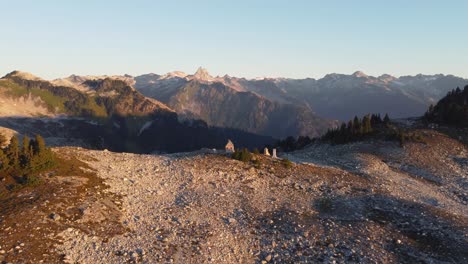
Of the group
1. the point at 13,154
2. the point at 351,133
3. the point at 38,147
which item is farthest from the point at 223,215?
the point at 351,133

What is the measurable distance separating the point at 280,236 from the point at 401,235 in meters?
8.61

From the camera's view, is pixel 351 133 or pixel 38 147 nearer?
pixel 38 147

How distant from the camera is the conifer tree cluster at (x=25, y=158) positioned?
3139 centimetres

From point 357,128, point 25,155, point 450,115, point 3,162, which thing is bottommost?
point 3,162

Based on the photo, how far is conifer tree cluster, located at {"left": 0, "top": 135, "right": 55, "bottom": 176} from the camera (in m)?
31.4

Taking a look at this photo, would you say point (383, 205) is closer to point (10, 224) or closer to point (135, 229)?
point (135, 229)

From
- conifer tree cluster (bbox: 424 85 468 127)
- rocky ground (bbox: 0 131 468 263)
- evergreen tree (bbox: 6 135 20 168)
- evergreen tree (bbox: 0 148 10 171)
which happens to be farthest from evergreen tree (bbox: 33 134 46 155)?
conifer tree cluster (bbox: 424 85 468 127)

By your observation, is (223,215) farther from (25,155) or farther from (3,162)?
(3,162)

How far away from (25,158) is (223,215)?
16.8 m

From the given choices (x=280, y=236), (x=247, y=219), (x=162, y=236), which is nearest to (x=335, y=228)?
(x=280, y=236)

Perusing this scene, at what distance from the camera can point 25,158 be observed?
32.7 meters

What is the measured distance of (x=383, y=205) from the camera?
3441cm

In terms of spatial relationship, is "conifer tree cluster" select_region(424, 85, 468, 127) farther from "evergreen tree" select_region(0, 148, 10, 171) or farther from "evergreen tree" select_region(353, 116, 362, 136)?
"evergreen tree" select_region(0, 148, 10, 171)

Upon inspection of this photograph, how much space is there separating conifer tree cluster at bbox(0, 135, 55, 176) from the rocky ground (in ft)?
5.39
